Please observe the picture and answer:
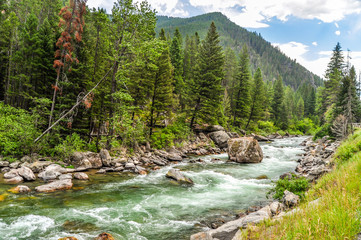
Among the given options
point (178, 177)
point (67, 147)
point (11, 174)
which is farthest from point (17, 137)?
point (178, 177)

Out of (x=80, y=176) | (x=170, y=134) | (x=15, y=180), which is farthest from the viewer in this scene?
(x=170, y=134)

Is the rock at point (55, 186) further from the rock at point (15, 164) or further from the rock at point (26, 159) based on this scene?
the rock at point (26, 159)

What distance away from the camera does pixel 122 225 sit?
300 inches

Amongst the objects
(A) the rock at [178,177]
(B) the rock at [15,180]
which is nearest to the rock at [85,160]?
(B) the rock at [15,180]

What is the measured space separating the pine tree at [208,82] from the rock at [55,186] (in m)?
20.9

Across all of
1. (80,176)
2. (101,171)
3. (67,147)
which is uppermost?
(67,147)

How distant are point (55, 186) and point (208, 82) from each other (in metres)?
24.1

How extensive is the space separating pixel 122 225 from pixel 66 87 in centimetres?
1530

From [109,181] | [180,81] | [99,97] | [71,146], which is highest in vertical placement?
[180,81]

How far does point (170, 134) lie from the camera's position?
84.9ft

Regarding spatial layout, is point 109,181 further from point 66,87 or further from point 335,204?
point 335,204

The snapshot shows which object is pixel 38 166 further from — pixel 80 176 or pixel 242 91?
pixel 242 91

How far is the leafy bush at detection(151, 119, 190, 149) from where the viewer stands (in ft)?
79.8

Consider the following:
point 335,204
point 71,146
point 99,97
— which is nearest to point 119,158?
point 71,146
